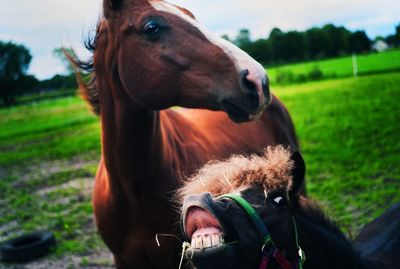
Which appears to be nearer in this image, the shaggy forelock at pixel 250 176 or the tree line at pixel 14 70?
the shaggy forelock at pixel 250 176

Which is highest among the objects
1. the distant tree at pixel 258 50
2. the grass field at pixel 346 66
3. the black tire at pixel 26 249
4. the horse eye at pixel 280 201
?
the distant tree at pixel 258 50

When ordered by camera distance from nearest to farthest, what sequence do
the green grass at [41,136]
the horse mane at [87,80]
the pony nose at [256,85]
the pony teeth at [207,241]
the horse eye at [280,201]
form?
the pony teeth at [207,241] → the horse eye at [280,201] → the pony nose at [256,85] → the horse mane at [87,80] → the green grass at [41,136]

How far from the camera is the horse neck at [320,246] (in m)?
1.75

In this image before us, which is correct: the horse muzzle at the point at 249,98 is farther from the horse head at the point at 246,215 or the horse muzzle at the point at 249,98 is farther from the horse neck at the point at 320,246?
the horse neck at the point at 320,246

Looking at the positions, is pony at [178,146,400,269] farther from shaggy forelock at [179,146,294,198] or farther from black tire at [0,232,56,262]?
black tire at [0,232,56,262]

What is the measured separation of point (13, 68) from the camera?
15.6 meters

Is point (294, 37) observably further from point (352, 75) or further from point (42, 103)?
point (42, 103)

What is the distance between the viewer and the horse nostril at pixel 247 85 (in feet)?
6.96

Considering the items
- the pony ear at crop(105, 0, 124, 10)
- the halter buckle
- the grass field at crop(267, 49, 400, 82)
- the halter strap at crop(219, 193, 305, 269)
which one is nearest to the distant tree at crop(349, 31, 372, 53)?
the grass field at crop(267, 49, 400, 82)

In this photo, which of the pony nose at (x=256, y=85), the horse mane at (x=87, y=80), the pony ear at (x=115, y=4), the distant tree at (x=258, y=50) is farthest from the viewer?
the distant tree at (x=258, y=50)

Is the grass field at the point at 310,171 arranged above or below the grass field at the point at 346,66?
below

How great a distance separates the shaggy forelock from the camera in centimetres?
168

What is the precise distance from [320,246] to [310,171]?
17.3ft

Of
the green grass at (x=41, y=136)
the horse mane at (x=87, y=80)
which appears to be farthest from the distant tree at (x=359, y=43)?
the horse mane at (x=87, y=80)
